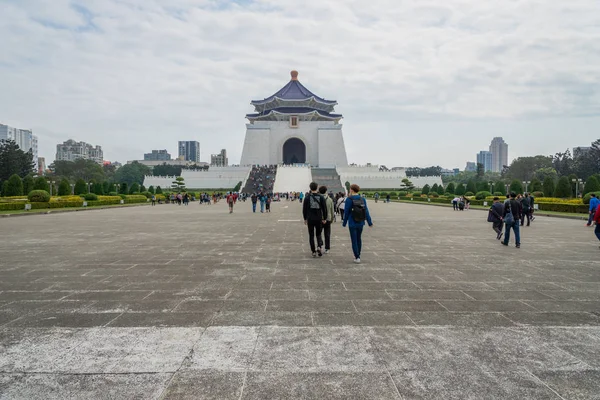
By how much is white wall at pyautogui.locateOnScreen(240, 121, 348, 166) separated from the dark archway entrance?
3619mm

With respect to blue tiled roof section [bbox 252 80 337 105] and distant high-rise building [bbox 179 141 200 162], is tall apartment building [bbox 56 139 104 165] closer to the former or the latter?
distant high-rise building [bbox 179 141 200 162]

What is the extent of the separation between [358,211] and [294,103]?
56419 mm

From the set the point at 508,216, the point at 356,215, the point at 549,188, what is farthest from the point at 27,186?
the point at 549,188

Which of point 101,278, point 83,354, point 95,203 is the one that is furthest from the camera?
Answer: point 95,203

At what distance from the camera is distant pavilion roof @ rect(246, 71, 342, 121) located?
2347 inches

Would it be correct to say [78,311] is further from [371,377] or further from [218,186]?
[218,186]

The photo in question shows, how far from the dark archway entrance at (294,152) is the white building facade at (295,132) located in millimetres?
2324

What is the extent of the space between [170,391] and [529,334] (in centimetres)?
234

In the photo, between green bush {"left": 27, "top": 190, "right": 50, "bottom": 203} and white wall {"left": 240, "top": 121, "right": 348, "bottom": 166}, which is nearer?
green bush {"left": 27, "top": 190, "right": 50, "bottom": 203}

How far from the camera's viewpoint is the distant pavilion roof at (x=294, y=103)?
59.6 m

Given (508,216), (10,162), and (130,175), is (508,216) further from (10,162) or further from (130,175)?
(130,175)

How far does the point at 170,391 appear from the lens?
2064 mm

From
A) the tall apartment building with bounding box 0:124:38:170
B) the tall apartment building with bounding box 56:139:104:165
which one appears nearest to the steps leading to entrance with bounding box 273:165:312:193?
the tall apartment building with bounding box 0:124:38:170

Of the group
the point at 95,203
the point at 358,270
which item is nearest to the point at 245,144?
the point at 95,203
